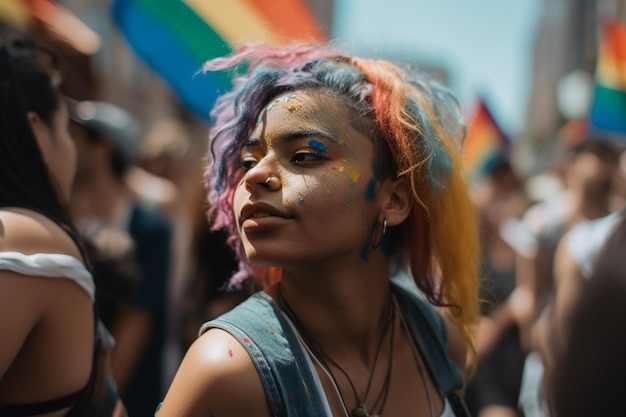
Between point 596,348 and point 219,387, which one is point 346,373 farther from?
point 596,348

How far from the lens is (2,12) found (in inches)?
128

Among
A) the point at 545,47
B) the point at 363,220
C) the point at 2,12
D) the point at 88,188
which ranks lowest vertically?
the point at 545,47

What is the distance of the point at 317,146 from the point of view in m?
1.70

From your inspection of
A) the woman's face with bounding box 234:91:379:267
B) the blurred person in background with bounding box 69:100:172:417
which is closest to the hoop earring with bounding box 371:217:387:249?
the woman's face with bounding box 234:91:379:267

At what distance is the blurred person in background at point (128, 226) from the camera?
361 centimetres

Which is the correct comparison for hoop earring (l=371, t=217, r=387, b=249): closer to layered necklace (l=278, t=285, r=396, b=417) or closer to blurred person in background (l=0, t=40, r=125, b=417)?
layered necklace (l=278, t=285, r=396, b=417)

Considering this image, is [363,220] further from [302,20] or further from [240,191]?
[302,20]

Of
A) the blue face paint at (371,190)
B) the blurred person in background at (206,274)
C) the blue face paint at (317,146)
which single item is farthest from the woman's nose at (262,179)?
the blurred person in background at (206,274)

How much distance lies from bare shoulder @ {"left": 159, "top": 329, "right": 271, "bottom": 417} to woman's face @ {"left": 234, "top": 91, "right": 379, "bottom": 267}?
269mm

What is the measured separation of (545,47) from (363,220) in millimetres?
Result: 84805

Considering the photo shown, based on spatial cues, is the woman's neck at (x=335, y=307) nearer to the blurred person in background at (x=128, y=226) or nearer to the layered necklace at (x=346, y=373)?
the layered necklace at (x=346, y=373)

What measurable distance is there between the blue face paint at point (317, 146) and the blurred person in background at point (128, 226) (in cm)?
210

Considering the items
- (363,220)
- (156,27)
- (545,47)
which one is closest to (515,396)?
(363,220)

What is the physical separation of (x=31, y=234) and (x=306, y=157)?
731 millimetres
